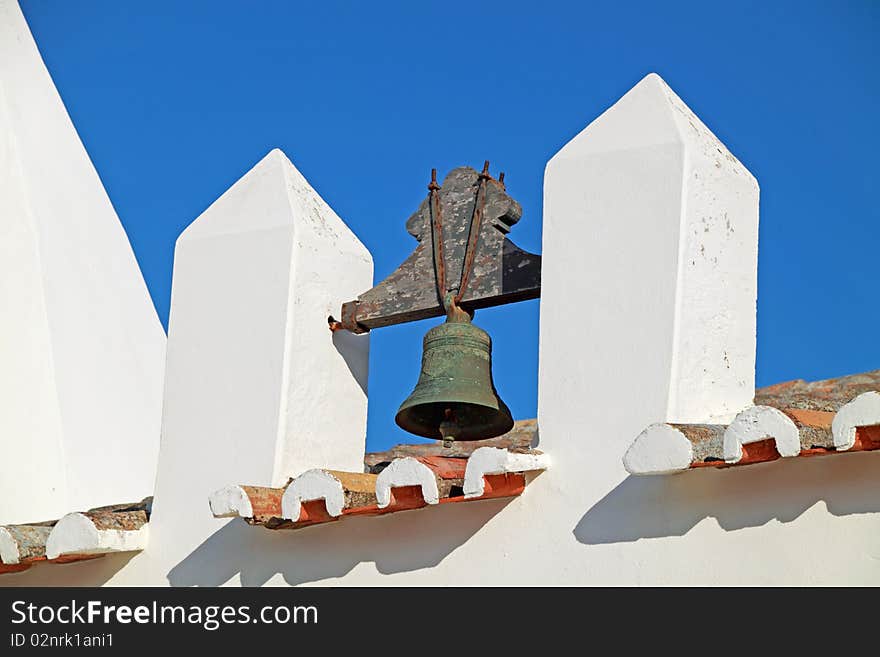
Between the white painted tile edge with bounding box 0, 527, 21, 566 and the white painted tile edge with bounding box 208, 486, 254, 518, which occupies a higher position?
the white painted tile edge with bounding box 208, 486, 254, 518

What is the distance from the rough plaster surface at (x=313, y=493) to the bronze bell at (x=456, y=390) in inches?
24.9

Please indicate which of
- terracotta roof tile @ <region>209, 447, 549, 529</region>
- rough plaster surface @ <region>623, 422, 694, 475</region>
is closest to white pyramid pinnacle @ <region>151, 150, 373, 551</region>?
terracotta roof tile @ <region>209, 447, 549, 529</region>

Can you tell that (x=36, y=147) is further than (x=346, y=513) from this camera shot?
Yes

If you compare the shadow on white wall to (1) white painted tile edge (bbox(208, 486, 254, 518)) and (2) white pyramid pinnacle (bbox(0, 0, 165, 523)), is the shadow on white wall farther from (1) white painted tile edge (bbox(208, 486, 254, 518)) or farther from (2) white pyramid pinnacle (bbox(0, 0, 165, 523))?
(2) white pyramid pinnacle (bbox(0, 0, 165, 523))

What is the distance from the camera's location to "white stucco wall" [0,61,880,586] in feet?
15.0

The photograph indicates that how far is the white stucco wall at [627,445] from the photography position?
457cm

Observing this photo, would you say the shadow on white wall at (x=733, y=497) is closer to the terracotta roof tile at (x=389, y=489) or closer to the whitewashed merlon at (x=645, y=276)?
the whitewashed merlon at (x=645, y=276)

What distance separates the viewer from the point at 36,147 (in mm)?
8719

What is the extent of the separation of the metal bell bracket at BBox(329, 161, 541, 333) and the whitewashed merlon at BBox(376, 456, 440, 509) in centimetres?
96

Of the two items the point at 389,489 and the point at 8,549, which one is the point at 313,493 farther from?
the point at 8,549

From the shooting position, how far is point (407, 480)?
502cm
